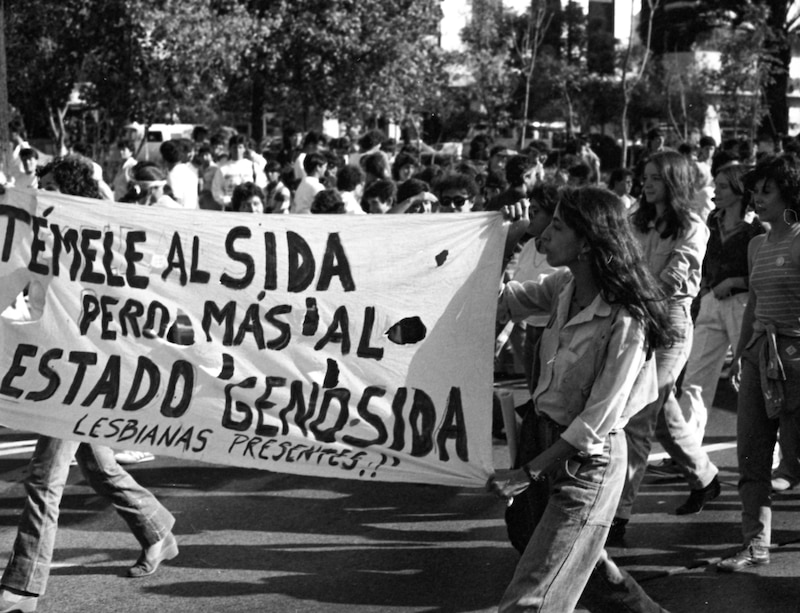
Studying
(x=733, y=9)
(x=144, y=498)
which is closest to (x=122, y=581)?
(x=144, y=498)

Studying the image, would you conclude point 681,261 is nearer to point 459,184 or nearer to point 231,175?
point 459,184

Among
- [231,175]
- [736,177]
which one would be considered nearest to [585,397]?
[736,177]

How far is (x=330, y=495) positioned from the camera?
645cm

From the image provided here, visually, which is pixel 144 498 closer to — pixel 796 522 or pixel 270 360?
pixel 270 360

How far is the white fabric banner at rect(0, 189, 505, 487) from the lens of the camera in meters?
4.29

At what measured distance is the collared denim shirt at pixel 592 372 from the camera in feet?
11.6

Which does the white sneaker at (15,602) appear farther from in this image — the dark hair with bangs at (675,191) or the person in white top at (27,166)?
the person in white top at (27,166)

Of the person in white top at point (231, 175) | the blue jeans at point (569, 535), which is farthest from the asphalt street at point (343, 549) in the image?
the person in white top at point (231, 175)

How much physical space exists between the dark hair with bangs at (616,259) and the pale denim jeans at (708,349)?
2.93m

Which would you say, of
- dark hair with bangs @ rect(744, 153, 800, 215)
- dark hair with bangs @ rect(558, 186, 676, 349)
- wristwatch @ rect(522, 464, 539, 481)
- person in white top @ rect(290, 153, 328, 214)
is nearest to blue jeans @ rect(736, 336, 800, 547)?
dark hair with bangs @ rect(744, 153, 800, 215)

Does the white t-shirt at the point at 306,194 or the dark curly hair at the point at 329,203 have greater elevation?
the dark curly hair at the point at 329,203

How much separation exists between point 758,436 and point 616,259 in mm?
1872

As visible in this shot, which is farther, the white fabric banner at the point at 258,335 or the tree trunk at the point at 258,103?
the tree trunk at the point at 258,103

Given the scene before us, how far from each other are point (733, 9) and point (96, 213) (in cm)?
2867
